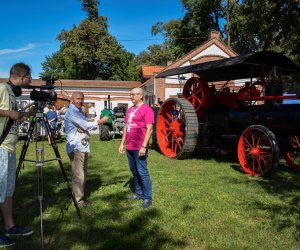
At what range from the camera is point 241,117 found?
8.34 meters

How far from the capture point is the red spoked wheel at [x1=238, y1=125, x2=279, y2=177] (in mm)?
6965

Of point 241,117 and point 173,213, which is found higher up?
point 241,117

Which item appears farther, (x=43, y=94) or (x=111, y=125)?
(x=111, y=125)

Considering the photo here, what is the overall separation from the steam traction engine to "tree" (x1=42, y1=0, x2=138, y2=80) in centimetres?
3151

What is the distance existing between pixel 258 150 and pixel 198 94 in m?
2.99

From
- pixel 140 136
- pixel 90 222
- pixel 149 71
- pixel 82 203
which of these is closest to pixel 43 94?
pixel 140 136

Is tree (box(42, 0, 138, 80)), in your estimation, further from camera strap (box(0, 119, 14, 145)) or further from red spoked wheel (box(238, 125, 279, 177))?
camera strap (box(0, 119, 14, 145))

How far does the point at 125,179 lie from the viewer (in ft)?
23.6

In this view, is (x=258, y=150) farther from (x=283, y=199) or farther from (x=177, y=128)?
(x=177, y=128)

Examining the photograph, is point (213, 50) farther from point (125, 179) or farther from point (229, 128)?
point (125, 179)

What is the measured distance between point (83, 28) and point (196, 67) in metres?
33.5

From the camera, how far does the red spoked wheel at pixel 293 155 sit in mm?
7793

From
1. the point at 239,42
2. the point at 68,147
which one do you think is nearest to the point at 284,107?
the point at 68,147

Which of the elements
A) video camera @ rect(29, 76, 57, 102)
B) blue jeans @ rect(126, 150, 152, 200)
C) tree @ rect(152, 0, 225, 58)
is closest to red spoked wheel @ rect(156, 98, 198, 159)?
blue jeans @ rect(126, 150, 152, 200)
